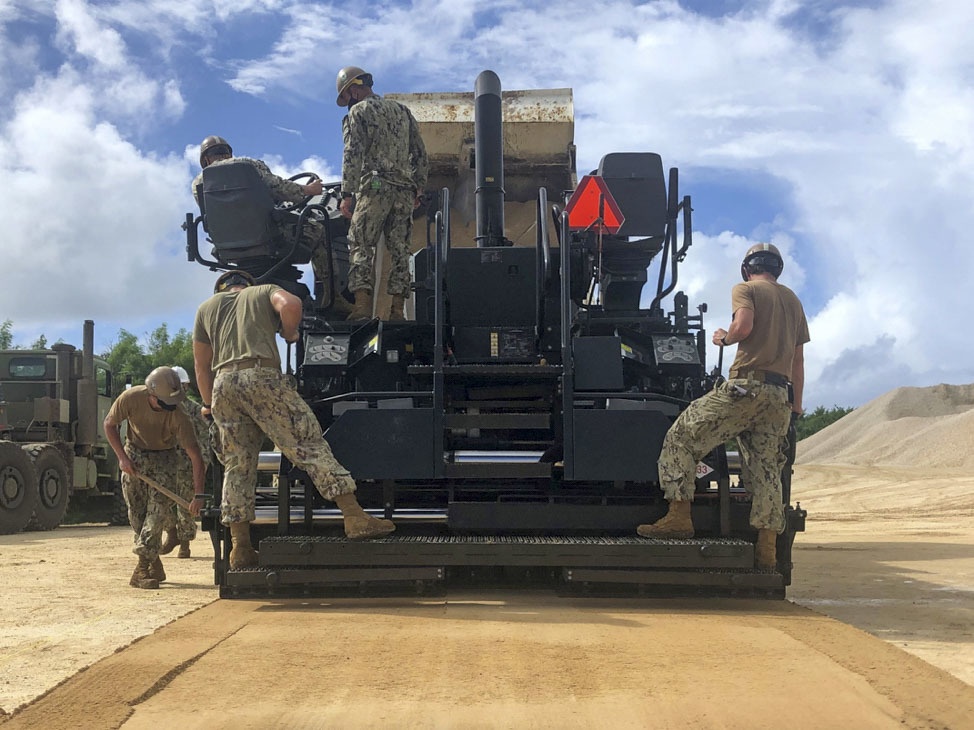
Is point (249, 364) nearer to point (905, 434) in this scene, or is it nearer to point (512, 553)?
point (512, 553)

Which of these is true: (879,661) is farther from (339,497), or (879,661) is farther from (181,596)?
(181,596)

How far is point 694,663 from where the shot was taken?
4.50 meters

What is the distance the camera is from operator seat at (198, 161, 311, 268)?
791cm

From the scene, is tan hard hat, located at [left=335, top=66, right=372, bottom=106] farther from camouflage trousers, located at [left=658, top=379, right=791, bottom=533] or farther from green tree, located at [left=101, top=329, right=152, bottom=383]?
green tree, located at [left=101, top=329, right=152, bottom=383]

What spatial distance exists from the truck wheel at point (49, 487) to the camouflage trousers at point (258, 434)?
10593 mm

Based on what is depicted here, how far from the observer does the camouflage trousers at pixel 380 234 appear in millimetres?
7621

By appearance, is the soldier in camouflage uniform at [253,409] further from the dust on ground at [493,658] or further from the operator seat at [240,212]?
the operator seat at [240,212]

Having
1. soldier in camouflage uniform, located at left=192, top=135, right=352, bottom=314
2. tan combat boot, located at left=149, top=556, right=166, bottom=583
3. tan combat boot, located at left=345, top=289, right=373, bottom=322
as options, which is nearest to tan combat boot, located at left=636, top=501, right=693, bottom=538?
tan combat boot, located at left=345, top=289, right=373, bottom=322

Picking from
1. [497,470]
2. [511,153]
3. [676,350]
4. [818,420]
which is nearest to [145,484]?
[497,470]

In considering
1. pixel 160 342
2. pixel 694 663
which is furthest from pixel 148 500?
pixel 160 342

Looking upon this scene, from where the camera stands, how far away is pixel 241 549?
641 centimetres

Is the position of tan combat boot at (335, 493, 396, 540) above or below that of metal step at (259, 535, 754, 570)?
above

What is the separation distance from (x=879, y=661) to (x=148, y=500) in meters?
5.53

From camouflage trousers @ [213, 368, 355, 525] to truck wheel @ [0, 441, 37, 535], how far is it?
10173 millimetres
